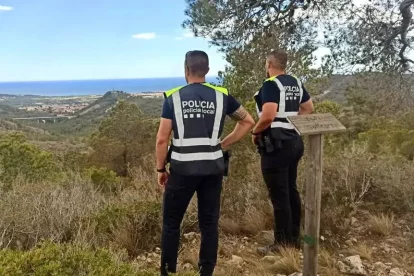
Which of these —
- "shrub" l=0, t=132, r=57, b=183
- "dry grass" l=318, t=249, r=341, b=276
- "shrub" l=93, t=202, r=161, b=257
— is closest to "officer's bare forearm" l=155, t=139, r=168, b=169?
"shrub" l=93, t=202, r=161, b=257

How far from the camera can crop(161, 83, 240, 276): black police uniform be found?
9.89ft

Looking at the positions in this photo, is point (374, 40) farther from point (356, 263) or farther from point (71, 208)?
point (71, 208)

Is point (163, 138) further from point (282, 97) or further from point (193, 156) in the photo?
point (282, 97)

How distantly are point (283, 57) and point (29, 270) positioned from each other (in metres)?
2.53

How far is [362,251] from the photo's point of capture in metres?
4.04

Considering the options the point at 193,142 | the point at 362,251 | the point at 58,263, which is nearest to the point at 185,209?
the point at 193,142

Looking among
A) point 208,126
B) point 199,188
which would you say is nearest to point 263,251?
point 199,188

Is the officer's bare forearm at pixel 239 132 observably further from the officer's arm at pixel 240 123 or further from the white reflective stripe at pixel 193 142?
the white reflective stripe at pixel 193 142

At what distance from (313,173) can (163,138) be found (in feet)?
3.60

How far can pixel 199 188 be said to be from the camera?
3211 millimetres

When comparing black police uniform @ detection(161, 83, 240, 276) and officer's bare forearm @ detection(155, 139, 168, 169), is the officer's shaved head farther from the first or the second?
officer's bare forearm @ detection(155, 139, 168, 169)

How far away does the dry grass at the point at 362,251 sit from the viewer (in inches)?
157

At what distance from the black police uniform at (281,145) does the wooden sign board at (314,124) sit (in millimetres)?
482

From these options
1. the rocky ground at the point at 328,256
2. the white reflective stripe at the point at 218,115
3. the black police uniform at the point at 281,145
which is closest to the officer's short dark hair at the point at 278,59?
the black police uniform at the point at 281,145
